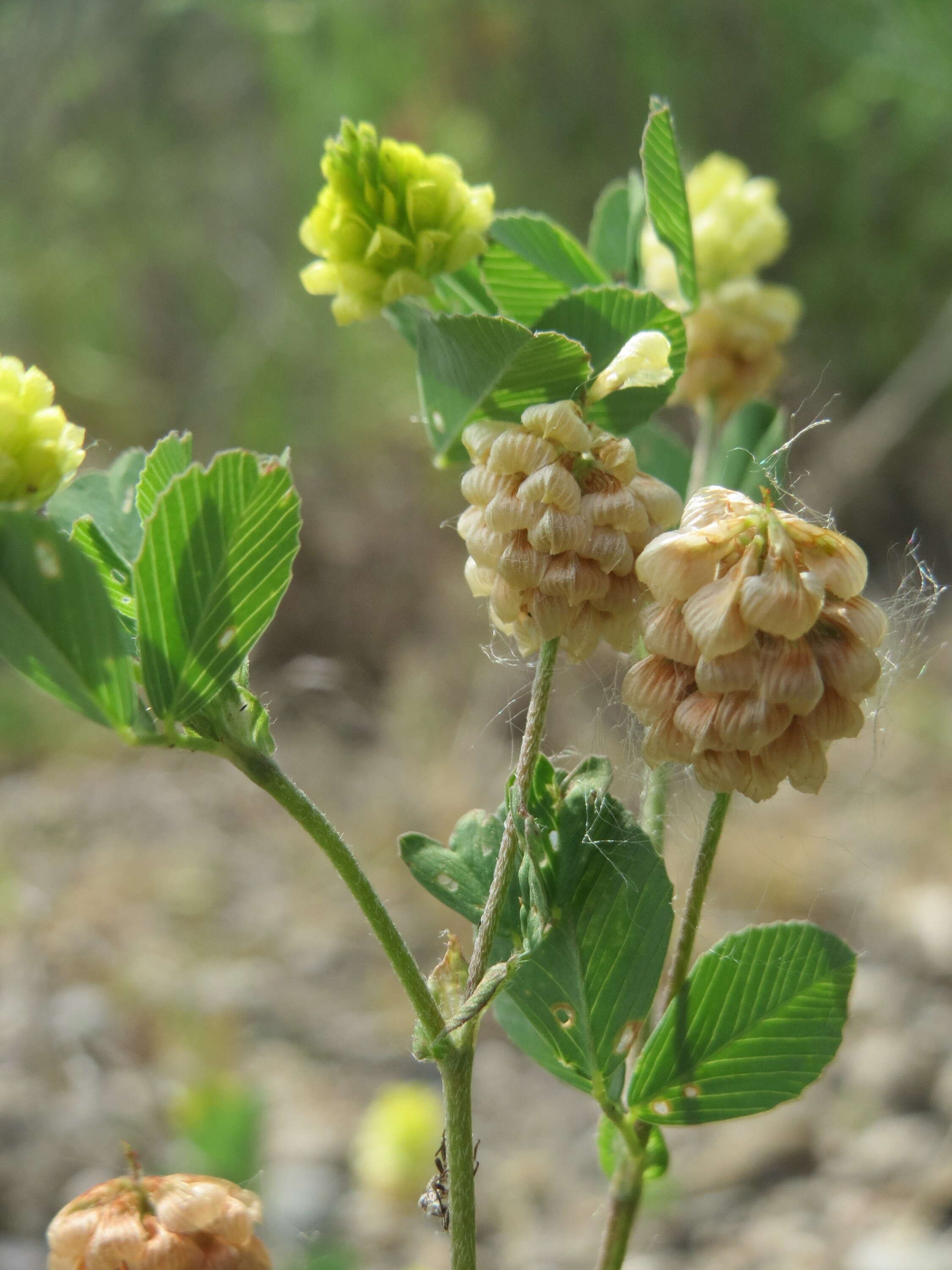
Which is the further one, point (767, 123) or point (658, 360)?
point (767, 123)

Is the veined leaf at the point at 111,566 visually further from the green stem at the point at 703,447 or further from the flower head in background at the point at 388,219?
the green stem at the point at 703,447

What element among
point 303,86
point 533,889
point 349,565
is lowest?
point 349,565

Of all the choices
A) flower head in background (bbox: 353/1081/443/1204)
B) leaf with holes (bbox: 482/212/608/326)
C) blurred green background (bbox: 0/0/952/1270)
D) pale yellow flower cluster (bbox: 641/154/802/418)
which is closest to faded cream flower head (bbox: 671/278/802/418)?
pale yellow flower cluster (bbox: 641/154/802/418)

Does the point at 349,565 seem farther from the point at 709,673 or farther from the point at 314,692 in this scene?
the point at 709,673

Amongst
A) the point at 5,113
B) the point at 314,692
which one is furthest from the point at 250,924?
the point at 5,113

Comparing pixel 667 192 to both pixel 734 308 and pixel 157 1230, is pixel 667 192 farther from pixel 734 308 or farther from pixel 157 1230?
pixel 157 1230

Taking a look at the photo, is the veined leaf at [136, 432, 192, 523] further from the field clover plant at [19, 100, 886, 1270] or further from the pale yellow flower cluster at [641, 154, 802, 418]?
the pale yellow flower cluster at [641, 154, 802, 418]
